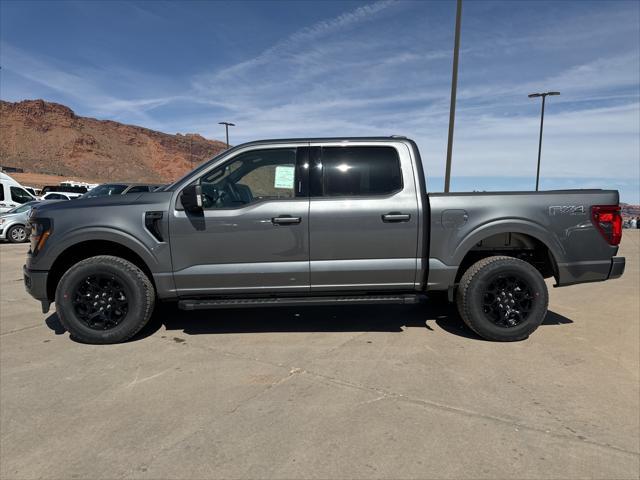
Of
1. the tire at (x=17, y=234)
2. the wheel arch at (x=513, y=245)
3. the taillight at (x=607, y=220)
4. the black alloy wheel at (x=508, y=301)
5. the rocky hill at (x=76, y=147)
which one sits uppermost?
the rocky hill at (x=76, y=147)

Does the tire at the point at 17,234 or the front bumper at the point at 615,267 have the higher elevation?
the front bumper at the point at 615,267

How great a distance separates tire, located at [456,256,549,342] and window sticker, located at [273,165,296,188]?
202 centimetres

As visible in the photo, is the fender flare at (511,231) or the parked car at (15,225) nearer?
the fender flare at (511,231)

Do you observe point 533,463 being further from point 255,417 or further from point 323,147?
point 323,147

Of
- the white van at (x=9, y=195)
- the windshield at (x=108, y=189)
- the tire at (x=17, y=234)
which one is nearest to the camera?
the windshield at (x=108, y=189)

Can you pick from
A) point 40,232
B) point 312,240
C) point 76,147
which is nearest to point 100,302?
point 40,232

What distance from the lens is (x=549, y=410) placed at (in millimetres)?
3078

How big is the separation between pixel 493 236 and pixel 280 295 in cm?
230

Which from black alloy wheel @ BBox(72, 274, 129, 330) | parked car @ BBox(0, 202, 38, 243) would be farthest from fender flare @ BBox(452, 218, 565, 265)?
parked car @ BBox(0, 202, 38, 243)

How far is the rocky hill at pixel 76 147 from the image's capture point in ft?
259

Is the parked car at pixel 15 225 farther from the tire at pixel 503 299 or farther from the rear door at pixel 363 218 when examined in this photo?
the tire at pixel 503 299

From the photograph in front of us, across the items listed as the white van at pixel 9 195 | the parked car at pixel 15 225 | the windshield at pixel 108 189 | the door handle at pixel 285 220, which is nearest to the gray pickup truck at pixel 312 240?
the door handle at pixel 285 220

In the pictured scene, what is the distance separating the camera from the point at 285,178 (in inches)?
175

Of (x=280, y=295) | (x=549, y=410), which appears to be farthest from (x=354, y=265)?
(x=549, y=410)
